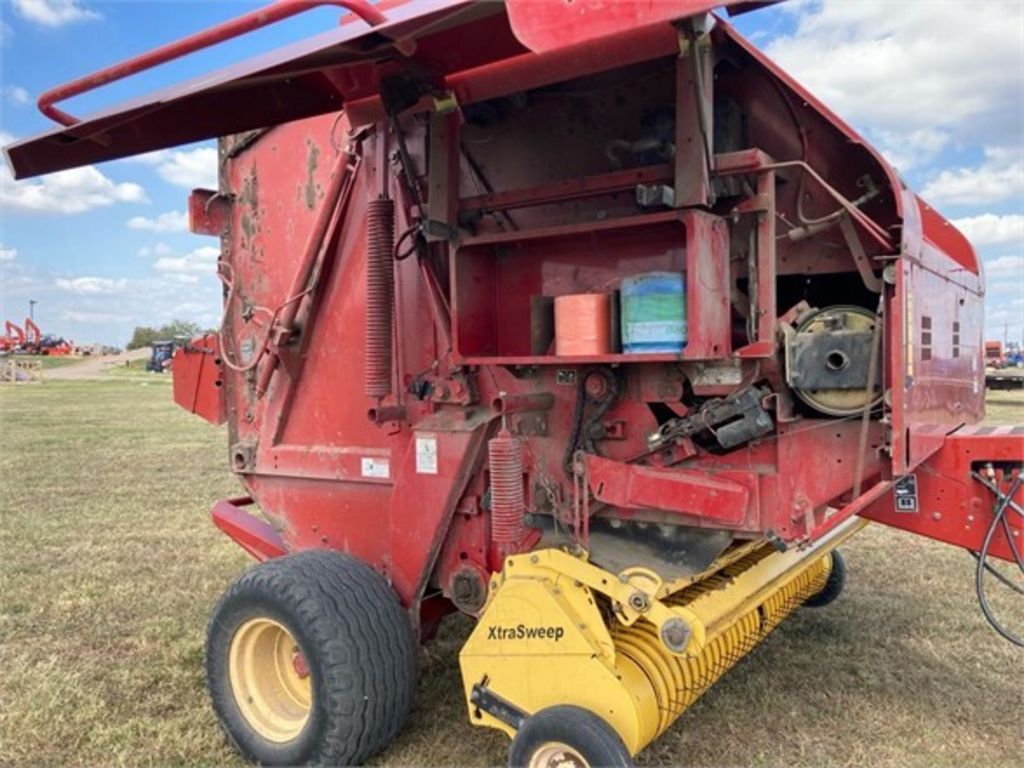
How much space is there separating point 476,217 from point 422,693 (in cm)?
209

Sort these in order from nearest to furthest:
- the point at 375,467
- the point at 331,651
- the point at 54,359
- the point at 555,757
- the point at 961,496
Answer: the point at 555,757, the point at 331,651, the point at 961,496, the point at 375,467, the point at 54,359

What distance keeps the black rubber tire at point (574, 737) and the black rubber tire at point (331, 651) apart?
61 centimetres

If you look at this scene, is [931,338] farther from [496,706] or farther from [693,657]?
[496,706]

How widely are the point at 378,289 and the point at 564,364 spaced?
2.83ft

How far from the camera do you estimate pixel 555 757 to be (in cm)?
261

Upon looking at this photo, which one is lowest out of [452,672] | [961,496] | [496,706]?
[452,672]

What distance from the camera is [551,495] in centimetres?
301

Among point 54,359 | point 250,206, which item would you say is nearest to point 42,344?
point 54,359

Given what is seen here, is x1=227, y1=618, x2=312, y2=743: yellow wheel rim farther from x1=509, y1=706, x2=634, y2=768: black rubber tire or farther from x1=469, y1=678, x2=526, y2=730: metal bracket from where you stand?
x1=509, y1=706, x2=634, y2=768: black rubber tire

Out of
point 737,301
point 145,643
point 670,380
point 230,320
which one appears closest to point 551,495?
point 670,380

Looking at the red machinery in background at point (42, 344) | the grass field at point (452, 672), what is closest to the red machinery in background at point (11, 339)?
the red machinery in background at point (42, 344)

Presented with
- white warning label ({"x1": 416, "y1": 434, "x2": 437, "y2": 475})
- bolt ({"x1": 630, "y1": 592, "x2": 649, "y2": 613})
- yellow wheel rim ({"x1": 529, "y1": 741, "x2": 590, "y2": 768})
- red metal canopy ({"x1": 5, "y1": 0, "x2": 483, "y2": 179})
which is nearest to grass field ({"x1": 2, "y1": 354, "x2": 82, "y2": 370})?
red metal canopy ({"x1": 5, "y1": 0, "x2": 483, "y2": 179})

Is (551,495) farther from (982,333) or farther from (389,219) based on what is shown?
(982,333)

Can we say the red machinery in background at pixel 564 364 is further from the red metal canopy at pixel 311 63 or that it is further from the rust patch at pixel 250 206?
the rust patch at pixel 250 206
